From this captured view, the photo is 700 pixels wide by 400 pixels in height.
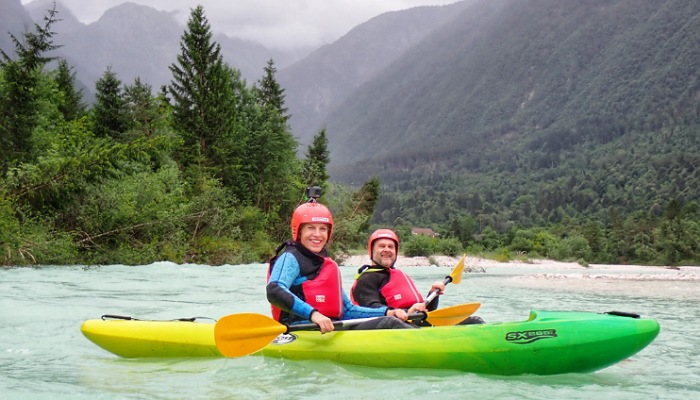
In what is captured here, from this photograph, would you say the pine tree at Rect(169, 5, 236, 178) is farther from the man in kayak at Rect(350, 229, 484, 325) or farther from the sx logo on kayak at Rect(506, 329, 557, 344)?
the sx logo on kayak at Rect(506, 329, 557, 344)

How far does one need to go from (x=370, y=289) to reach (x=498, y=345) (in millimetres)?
1879

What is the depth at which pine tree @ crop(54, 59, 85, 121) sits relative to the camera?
33.1m

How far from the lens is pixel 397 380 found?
4.95 metres

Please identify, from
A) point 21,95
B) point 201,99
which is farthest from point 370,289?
point 201,99

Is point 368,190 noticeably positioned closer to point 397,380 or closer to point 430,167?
point 397,380

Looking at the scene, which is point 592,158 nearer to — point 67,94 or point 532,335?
point 67,94

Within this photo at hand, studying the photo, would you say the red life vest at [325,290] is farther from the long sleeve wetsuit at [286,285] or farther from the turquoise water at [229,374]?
the turquoise water at [229,374]

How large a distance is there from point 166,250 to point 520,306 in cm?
1124

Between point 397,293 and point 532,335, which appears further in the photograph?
point 397,293

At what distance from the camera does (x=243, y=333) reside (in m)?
5.09

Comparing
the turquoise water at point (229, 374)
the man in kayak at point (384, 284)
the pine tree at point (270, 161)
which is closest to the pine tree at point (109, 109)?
the pine tree at point (270, 161)

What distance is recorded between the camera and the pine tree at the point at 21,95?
1802 cm

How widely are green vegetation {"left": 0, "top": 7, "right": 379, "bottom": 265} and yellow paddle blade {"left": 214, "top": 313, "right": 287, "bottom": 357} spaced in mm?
11111

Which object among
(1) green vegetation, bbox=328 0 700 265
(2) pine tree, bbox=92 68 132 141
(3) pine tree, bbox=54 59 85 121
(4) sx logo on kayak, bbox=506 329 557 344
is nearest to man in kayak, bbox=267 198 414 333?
(4) sx logo on kayak, bbox=506 329 557 344
